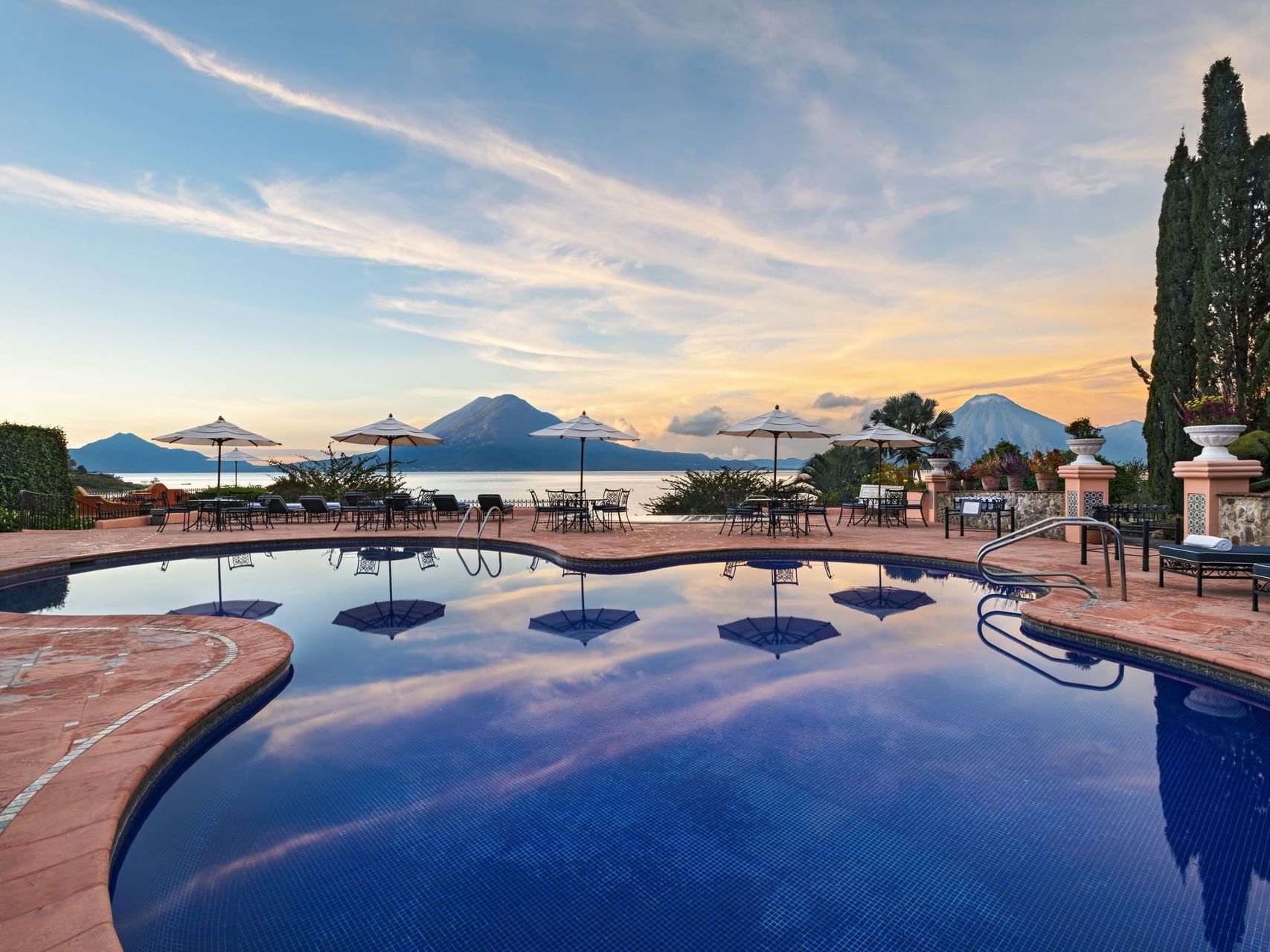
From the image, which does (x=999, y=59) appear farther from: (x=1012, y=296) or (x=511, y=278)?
(x=511, y=278)

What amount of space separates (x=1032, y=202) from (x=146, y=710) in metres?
15.0

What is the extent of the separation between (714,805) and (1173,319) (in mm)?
14639

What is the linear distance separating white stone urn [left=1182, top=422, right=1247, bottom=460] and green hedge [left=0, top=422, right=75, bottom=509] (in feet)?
69.6

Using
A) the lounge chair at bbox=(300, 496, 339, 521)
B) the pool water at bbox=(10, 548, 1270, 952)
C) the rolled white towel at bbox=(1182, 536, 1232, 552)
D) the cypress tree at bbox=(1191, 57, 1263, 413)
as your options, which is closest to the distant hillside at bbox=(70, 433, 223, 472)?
the lounge chair at bbox=(300, 496, 339, 521)

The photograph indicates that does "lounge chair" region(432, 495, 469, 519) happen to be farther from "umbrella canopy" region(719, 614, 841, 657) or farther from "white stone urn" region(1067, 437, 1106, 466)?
"white stone urn" region(1067, 437, 1106, 466)

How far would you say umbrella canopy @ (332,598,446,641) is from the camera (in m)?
6.34

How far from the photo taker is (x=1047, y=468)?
1209 centimetres

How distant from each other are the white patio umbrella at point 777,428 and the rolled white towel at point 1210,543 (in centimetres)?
757

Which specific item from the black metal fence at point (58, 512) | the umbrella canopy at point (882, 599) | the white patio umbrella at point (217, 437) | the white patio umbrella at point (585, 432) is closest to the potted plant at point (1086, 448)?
the umbrella canopy at point (882, 599)

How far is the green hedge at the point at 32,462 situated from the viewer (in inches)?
536

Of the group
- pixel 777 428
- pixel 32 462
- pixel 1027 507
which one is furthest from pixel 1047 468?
pixel 32 462

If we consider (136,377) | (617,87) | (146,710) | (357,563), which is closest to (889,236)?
(617,87)

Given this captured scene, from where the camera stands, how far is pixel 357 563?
33.3ft

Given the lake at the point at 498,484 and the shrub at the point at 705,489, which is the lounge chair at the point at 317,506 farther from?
the shrub at the point at 705,489
